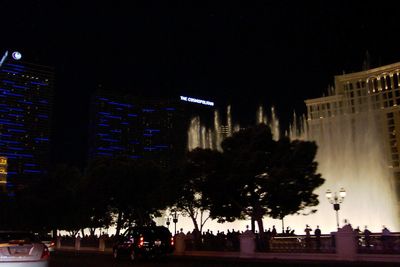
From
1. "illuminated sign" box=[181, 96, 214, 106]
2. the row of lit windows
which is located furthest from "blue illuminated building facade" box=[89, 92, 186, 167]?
the row of lit windows

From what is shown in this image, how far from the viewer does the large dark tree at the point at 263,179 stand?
1182 inches

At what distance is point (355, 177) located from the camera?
48.8 m

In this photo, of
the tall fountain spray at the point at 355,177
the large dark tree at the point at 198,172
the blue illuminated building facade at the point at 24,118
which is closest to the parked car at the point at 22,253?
the large dark tree at the point at 198,172

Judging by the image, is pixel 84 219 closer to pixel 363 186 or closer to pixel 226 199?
pixel 226 199

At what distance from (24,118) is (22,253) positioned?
14677 centimetres

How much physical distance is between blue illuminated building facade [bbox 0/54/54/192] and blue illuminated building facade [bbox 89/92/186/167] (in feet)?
61.8

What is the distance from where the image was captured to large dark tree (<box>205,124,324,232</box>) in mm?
30016

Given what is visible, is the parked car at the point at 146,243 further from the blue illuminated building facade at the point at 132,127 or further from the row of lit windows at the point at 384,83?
the blue illuminated building facade at the point at 132,127

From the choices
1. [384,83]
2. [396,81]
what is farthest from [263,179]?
[384,83]

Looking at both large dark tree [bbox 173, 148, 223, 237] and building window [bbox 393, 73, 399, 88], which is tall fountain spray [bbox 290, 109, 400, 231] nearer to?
large dark tree [bbox 173, 148, 223, 237]

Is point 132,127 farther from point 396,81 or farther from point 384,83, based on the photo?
point 396,81

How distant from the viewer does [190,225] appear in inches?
2398

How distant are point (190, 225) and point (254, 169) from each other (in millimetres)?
32211

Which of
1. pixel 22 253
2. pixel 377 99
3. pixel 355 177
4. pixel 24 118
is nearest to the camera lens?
pixel 22 253
